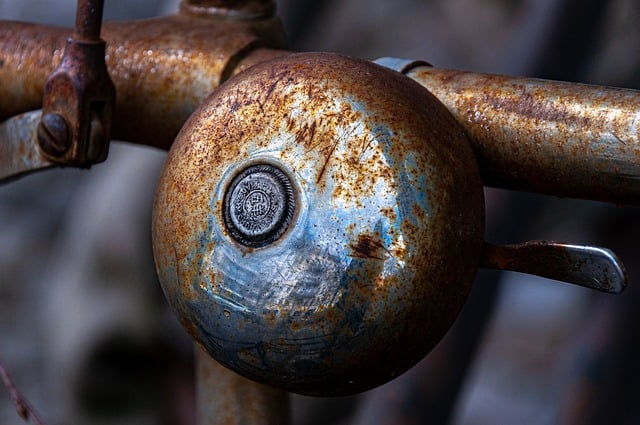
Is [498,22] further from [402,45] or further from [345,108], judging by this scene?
[345,108]

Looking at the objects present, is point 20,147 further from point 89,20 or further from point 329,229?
point 329,229

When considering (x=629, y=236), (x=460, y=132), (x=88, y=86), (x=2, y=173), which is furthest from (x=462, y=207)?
(x=629, y=236)

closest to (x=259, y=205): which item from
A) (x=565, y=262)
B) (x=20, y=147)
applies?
(x=565, y=262)

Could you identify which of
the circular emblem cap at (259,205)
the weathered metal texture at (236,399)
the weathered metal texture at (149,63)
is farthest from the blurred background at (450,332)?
the circular emblem cap at (259,205)

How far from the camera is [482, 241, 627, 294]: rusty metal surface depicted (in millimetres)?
535

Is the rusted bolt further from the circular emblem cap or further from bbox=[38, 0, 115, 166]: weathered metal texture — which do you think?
the circular emblem cap

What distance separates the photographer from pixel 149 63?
73 centimetres

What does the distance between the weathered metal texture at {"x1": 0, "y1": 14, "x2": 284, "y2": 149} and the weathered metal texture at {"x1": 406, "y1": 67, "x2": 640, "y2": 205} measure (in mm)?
175

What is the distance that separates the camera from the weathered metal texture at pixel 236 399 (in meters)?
0.80

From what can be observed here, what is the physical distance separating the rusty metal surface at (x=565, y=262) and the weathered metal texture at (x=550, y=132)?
50 mm

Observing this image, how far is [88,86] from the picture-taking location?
2.20 feet

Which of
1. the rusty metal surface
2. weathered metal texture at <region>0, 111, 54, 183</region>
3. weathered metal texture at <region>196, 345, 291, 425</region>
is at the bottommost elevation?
weathered metal texture at <region>196, 345, 291, 425</region>

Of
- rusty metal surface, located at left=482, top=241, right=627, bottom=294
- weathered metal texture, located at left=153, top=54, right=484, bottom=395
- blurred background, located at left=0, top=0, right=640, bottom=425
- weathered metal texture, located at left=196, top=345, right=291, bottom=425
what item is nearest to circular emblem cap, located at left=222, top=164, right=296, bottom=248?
weathered metal texture, located at left=153, top=54, right=484, bottom=395

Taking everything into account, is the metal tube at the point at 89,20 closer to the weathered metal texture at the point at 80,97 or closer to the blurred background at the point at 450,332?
the weathered metal texture at the point at 80,97
